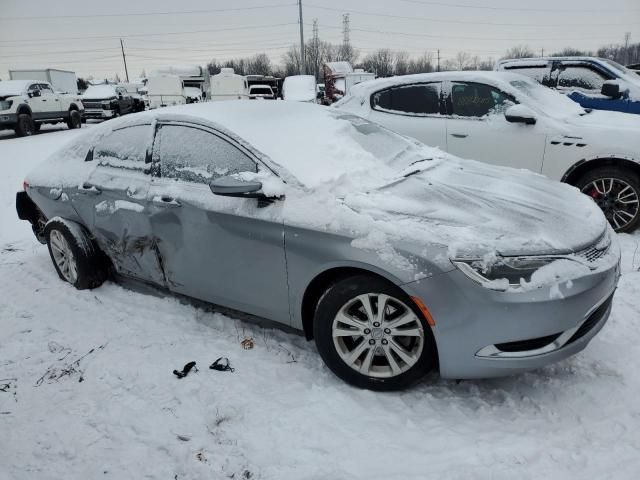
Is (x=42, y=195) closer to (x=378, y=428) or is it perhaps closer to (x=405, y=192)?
(x=405, y=192)

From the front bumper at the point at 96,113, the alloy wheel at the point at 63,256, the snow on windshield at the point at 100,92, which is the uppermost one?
the snow on windshield at the point at 100,92

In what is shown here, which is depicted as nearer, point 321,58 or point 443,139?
point 443,139

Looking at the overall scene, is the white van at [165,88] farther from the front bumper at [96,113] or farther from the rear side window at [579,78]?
the rear side window at [579,78]

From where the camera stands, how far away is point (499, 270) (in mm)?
2229

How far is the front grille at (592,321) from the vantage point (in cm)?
237

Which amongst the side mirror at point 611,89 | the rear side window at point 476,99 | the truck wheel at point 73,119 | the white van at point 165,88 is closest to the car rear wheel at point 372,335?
the rear side window at point 476,99

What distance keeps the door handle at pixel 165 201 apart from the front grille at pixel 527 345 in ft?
7.14

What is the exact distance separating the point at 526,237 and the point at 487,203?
0.40 meters

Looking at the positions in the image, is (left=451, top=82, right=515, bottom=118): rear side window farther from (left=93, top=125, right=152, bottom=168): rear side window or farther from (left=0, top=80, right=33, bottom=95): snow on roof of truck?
(left=0, top=80, right=33, bottom=95): snow on roof of truck

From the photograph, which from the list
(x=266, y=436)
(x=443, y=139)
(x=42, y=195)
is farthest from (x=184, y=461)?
(x=443, y=139)

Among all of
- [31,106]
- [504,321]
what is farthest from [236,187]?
[31,106]

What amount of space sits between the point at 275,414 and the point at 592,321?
1.73 m

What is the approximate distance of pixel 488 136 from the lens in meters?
5.39

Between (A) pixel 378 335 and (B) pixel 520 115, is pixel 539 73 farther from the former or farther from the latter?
(A) pixel 378 335
